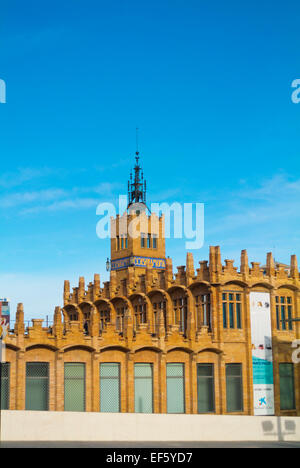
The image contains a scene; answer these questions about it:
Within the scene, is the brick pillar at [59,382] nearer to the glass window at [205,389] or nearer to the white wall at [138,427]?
the white wall at [138,427]

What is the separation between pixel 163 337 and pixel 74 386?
719cm

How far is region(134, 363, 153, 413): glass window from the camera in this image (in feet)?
156

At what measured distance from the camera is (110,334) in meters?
46.6

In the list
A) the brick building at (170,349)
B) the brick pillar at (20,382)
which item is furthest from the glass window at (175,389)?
the brick pillar at (20,382)

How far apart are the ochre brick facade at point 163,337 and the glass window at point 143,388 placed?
36 centimetres

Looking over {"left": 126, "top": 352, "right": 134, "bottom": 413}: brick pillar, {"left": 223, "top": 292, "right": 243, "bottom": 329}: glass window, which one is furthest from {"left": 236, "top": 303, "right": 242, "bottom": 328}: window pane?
{"left": 126, "top": 352, "right": 134, "bottom": 413}: brick pillar

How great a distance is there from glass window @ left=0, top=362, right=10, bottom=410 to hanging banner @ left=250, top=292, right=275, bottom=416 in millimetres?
18810

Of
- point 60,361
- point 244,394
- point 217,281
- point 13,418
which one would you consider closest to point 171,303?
point 217,281

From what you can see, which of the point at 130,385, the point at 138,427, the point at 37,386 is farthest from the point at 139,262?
the point at 138,427

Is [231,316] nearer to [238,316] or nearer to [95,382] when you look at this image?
[238,316]

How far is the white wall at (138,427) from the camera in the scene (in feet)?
116

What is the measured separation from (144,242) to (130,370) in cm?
2377

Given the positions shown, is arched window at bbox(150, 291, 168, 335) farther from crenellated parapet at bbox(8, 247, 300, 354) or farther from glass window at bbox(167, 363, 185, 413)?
glass window at bbox(167, 363, 185, 413)
